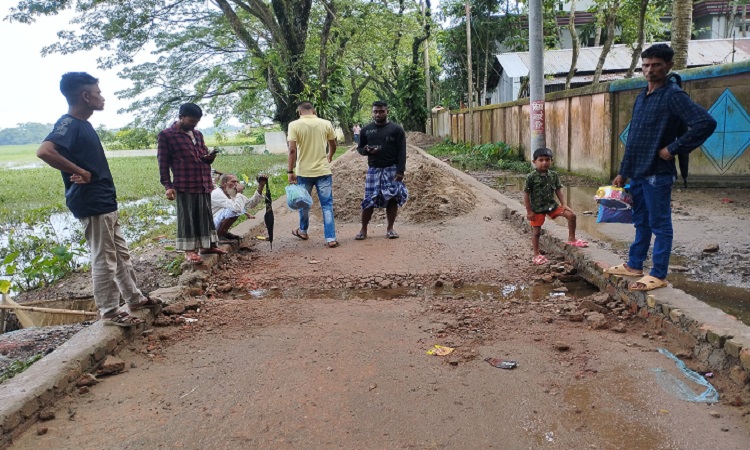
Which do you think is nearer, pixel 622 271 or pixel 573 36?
pixel 622 271

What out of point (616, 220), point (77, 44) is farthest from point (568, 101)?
point (77, 44)

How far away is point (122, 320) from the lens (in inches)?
157

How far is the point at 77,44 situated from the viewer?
16.1m

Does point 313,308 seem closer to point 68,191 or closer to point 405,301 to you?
point 405,301

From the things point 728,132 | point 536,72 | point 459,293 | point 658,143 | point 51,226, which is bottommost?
point 459,293

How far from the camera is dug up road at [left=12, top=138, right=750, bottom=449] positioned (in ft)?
8.80

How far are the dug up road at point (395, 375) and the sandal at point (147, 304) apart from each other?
0.12 metres

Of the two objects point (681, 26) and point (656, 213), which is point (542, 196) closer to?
point (656, 213)

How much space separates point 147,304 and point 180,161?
1648mm

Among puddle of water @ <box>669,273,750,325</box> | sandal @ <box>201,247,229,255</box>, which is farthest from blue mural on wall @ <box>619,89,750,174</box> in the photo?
sandal @ <box>201,247,229,255</box>

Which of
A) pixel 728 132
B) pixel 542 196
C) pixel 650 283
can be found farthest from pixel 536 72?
pixel 650 283

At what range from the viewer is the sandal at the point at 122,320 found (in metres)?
3.96

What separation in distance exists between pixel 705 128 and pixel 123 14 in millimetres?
16244

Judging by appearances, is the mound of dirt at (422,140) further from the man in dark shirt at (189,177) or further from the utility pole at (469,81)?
the man in dark shirt at (189,177)
